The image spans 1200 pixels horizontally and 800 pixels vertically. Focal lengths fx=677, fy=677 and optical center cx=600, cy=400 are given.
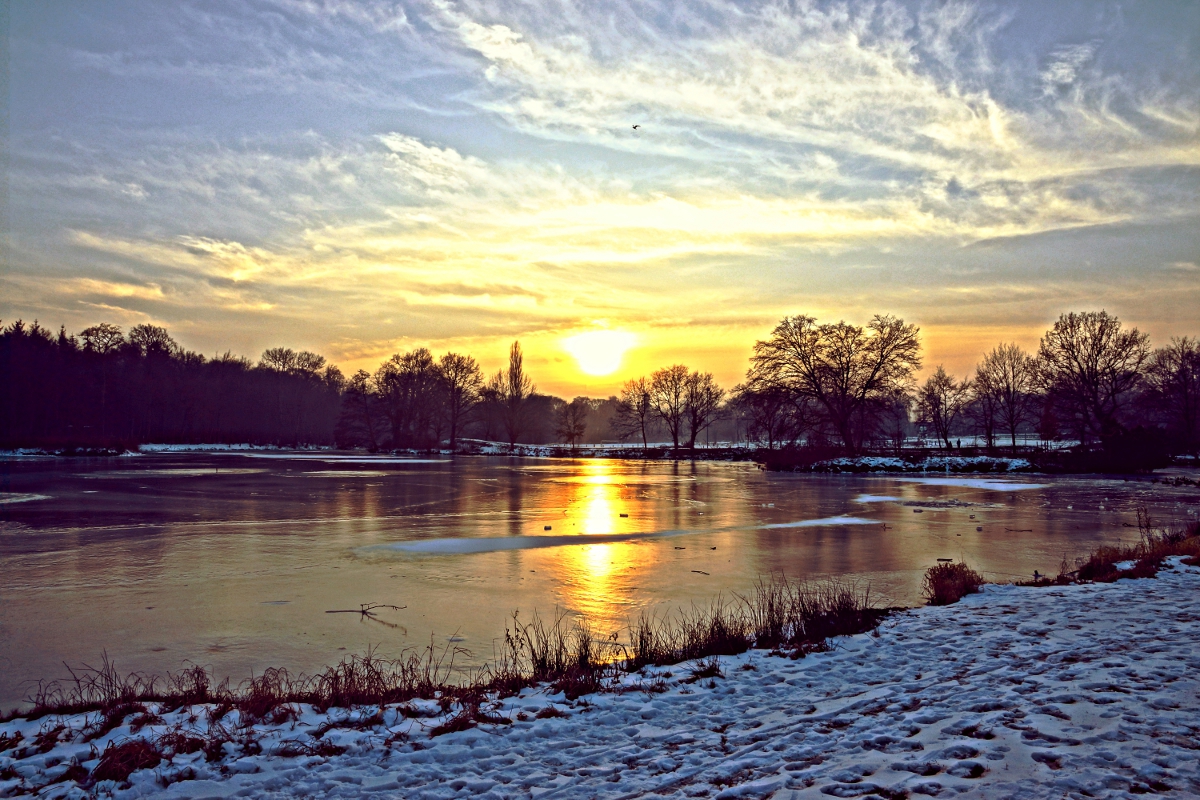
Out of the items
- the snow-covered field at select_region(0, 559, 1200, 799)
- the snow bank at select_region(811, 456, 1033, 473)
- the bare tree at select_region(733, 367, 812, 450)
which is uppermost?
the bare tree at select_region(733, 367, 812, 450)

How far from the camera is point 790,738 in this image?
4605 millimetres

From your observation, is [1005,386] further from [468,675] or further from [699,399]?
[468,675]

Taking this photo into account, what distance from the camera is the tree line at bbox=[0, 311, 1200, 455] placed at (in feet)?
161

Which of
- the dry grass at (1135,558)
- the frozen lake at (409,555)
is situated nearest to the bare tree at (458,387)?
the frozen lake at (409,555)

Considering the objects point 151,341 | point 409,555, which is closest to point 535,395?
point 151,341

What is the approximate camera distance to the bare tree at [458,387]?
80500 millimetres

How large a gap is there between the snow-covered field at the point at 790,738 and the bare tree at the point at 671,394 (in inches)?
3259

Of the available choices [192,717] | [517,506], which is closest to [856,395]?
[517,506]

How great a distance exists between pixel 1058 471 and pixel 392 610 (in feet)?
146

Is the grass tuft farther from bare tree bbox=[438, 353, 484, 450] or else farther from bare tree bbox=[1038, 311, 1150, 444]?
bare tree bbox=[438, 353, 484, 450]

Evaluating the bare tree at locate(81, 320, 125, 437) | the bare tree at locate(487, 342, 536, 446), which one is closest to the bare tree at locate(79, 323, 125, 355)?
the bare tree at locate(81, 320, 125, 437)

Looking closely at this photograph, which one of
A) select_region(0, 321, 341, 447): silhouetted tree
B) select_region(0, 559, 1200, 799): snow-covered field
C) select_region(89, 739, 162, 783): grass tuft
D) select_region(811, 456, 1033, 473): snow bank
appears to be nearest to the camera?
select_region(0, 559, 1200, 799): snow-covered field

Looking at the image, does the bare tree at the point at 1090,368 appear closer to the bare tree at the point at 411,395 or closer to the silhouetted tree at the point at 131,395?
the bare tree at the point at 411,395

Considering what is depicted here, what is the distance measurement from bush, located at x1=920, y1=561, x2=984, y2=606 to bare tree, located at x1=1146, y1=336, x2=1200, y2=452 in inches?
1976
